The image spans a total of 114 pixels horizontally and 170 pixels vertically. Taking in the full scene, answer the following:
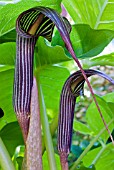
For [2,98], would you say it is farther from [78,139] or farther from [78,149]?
[78,139]

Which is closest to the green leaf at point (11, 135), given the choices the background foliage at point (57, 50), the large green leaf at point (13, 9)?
the background foliage at point (57, 50)

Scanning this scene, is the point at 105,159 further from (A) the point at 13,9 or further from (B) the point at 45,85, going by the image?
(A) the point at 13,9

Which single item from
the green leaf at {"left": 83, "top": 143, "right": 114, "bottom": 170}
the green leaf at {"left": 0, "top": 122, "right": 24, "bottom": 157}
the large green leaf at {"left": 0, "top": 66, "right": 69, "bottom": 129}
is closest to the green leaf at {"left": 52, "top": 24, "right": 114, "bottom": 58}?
the large green leaf at {"left": 0, "top": 66, "right": 69, "bottom": 129}

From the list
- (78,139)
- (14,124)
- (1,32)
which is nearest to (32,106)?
(1,32)

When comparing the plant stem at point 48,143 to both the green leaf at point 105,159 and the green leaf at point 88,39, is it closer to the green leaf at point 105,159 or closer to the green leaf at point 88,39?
the green leaf at point 88,39

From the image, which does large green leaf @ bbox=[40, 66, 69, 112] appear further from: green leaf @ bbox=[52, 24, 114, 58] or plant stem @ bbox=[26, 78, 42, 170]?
plant stem @ bbox=[26, 78, 42, 170]
